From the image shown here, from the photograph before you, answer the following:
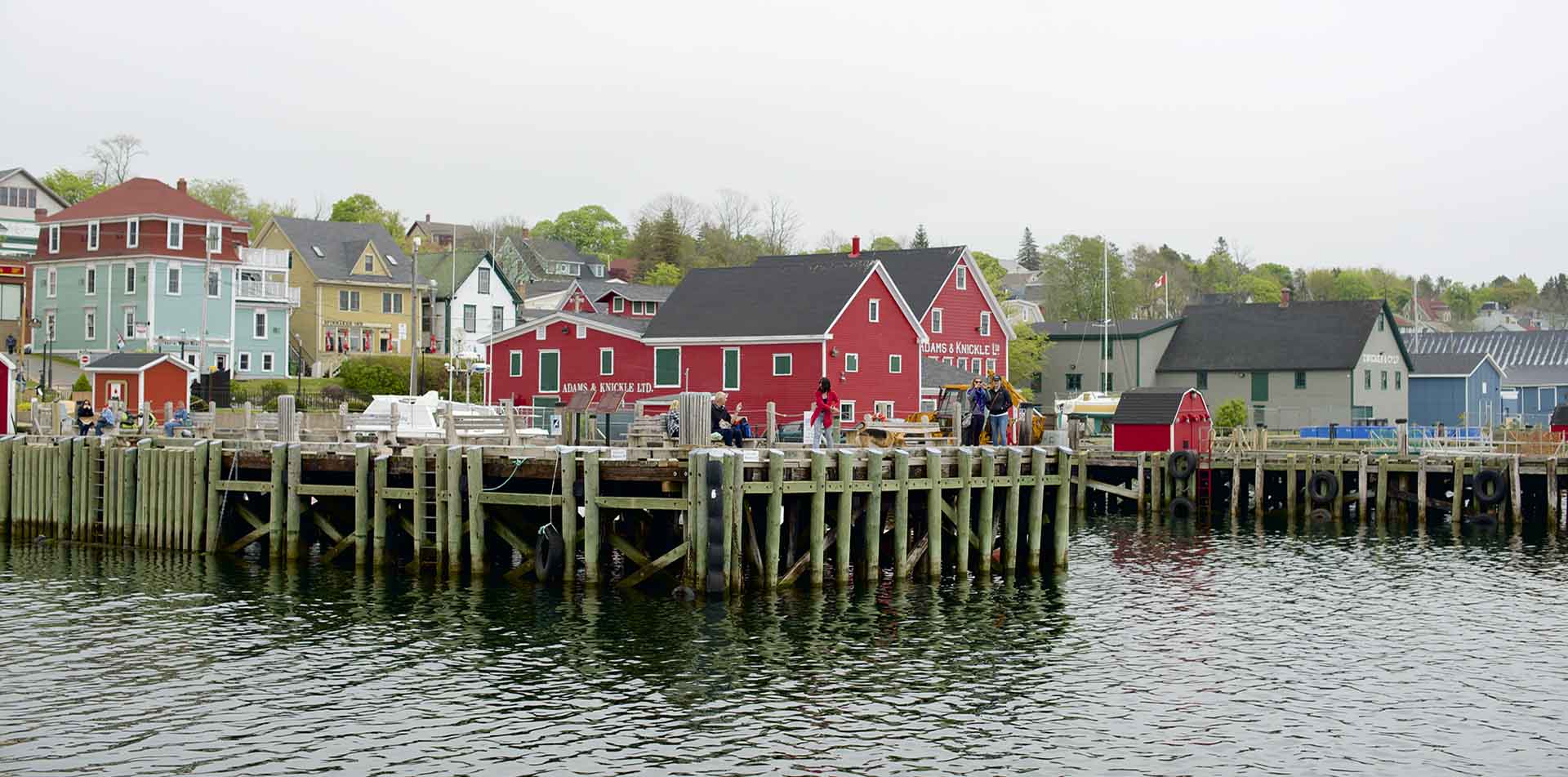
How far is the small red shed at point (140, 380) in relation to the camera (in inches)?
1994

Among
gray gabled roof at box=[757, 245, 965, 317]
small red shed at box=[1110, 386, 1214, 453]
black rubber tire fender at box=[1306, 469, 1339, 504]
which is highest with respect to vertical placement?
gray gabled roof at box=[757, 245, 965, 317]

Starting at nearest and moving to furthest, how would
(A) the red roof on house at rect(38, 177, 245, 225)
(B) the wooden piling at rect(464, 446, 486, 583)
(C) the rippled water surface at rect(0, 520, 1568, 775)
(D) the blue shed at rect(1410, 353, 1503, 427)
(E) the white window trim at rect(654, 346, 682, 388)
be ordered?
1. (C) the rippled water surface at rect(0, 520, 1568, 775)
2. (B) the wooden piling at rect(464, 446, 486, 583)
3. (E) the white window trim at rect(654, 346, 682, 388)
4. (A) the red roof on house at rect(38, 177, 245, 225)
5. (D) the blue shed at rect(1410, 353, 1503, 427)

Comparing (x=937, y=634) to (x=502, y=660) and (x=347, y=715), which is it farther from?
(x=347, y=715)

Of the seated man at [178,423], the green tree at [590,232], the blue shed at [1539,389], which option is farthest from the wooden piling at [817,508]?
the green tree at [590,232]

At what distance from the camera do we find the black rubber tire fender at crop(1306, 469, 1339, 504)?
4884cm

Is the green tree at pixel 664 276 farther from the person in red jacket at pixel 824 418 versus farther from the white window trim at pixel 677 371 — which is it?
the person in red jacket at pixel 824 418

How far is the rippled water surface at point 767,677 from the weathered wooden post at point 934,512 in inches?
32.3

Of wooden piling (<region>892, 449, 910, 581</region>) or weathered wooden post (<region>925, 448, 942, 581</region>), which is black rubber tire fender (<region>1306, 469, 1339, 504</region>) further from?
wooden piling (<region>892, 449, 910, 581</region>)

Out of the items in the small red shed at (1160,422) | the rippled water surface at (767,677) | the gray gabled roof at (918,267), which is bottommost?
the rippled water surface at (767,677)

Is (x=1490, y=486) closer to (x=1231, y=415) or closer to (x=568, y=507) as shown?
(x=1231, y=415)

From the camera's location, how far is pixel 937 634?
25781 millimetres

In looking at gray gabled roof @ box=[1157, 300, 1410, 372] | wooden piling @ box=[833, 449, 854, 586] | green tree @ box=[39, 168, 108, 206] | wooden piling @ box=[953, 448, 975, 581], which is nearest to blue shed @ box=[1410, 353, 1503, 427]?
gray gabled roof @ box=[1157, 300, 1410, 372]

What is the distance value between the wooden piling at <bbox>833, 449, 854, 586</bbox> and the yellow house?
62.2 m

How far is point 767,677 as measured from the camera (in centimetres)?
2227
